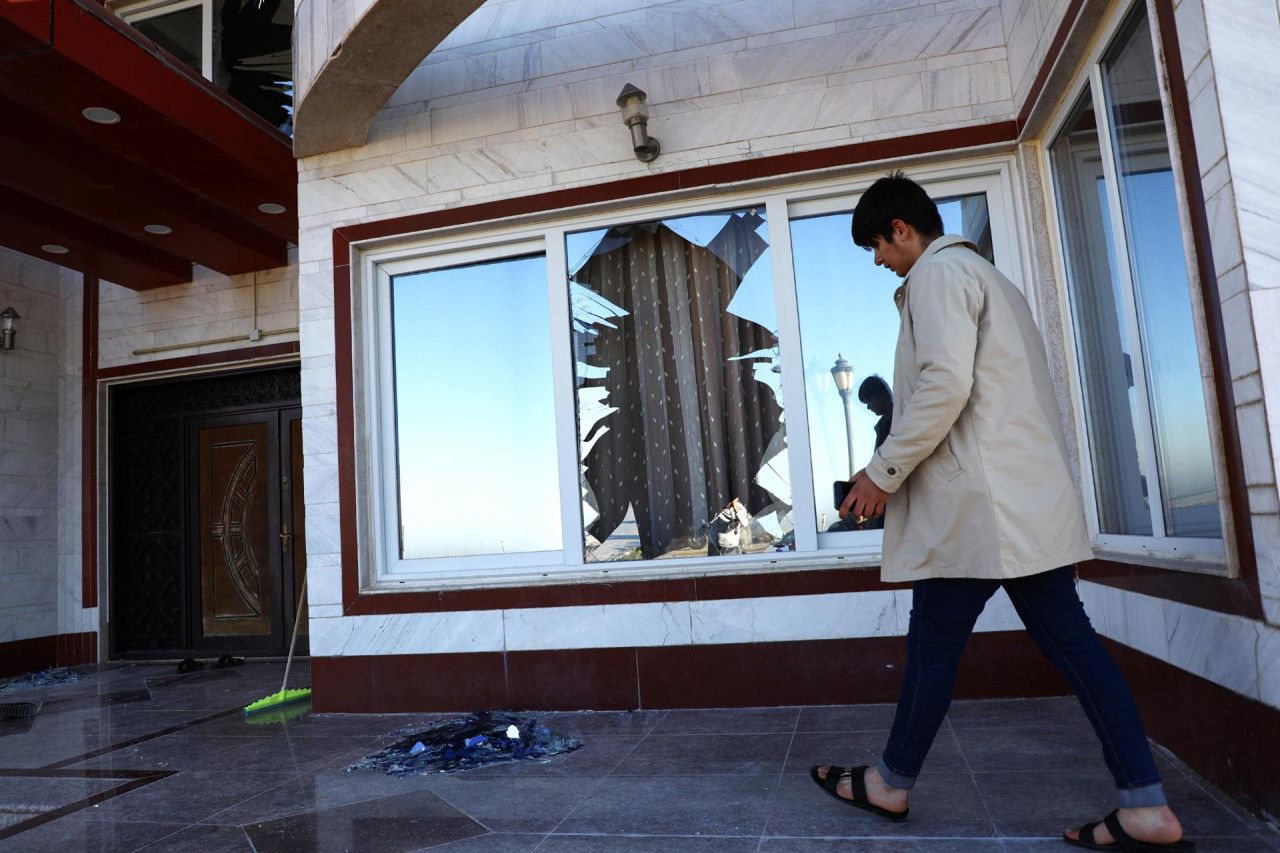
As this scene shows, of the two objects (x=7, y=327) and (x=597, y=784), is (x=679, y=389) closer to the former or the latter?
(x=597, y=784)

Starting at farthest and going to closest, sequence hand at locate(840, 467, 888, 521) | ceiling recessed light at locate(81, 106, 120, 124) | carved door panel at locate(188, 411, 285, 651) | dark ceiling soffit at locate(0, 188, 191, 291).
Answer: carved door panel at locate(188, 411, 285, 651) < dark ceiling soffit at locate(0, 188, 191, 291) < ceiling recessed light at locate(81, 106, 120, 124) < hand at locate(840, 467, 888, 521)

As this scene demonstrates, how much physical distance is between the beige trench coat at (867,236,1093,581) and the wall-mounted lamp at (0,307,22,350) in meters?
7.45

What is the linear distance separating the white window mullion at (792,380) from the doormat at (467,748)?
4.64 ft

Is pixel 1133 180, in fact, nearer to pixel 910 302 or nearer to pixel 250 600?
pixel 910 302

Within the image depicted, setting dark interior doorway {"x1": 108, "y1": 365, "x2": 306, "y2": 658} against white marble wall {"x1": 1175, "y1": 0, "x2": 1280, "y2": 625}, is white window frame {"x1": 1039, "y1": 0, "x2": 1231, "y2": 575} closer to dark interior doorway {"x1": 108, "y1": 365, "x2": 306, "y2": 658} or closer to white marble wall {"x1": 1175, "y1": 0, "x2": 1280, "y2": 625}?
white marble wall {"x1": 1175, "y1": 0, "x2": 1280, "y2": 625}

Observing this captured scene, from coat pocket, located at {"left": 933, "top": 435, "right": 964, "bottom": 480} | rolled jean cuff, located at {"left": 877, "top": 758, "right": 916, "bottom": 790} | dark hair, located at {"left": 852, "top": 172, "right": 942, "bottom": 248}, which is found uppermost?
dark hair, located at {"left": 852, "top": 172, "right": 942, "bottom": 248}

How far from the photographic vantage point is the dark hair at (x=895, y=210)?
241 centimetres

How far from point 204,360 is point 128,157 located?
2.35 metres

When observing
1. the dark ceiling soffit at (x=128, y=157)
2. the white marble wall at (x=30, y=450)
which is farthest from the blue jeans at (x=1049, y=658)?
the white marble wall at (x=30, y=450)

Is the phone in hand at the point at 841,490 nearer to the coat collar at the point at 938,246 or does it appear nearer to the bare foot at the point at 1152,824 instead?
the coat collar at the point at 938,246

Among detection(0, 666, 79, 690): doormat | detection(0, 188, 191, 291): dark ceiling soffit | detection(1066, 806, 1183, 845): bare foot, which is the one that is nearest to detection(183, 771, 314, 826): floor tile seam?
detection(1066, 806, 1183, 845): bare foot

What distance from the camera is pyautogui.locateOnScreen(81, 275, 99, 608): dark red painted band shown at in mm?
7355

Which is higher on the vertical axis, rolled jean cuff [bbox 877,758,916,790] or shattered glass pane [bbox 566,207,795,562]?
shattered glass pane [bbox 566,207,795,562]

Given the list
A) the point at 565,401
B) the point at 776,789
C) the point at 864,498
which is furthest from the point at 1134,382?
the point at 565,401
